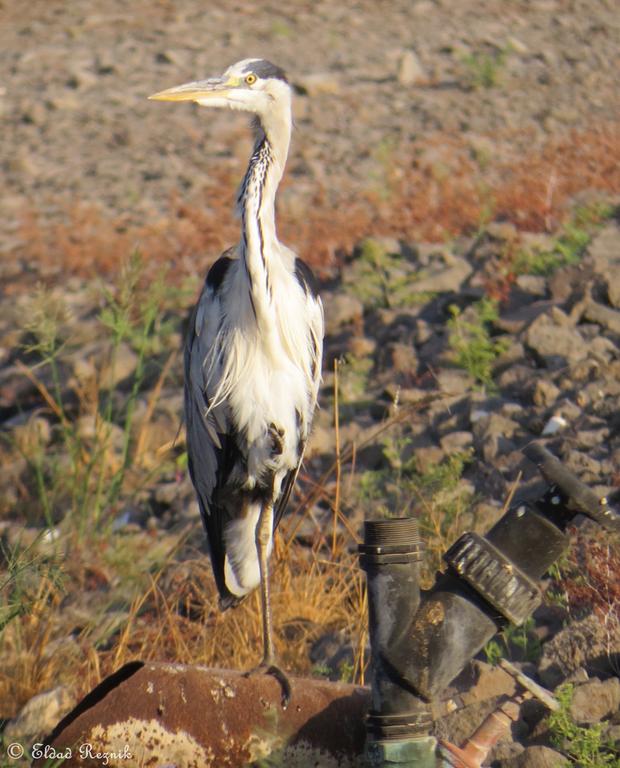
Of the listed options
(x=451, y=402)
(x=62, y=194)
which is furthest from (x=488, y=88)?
(x=451, y=402)

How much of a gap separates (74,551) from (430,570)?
1767 mm

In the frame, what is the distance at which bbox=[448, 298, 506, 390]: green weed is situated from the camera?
633cm

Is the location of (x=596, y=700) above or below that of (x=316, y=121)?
above

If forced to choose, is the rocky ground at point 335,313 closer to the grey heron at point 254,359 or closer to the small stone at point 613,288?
the small stone at point 613,288

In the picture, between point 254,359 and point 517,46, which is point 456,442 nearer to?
point 254,359

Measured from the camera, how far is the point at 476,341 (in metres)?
6.45

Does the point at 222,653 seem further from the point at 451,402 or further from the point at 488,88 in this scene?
the point at 488,88

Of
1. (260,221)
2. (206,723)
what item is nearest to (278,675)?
(206,723)

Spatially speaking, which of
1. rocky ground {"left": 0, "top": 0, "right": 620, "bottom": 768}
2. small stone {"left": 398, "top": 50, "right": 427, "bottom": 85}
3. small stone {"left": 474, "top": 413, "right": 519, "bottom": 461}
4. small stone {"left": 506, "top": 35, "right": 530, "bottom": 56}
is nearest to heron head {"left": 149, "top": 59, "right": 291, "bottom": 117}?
rocky ground {"left": 0, "top": 0, "right": 620, "bottom": 768}

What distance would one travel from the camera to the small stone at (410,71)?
39.3ft

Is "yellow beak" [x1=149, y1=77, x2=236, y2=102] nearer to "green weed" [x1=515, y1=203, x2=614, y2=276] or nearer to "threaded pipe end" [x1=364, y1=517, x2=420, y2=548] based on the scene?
"threaded pipe end" [x1=364, y1=517, x2=420, y2=548]

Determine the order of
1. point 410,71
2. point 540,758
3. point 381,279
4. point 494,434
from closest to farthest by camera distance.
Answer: point 540,758 < point 494,434 < point 381,279 < point 410,71

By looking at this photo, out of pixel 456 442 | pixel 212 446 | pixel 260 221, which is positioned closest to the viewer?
pixel 260 221

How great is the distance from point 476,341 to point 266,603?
8.16 ft
